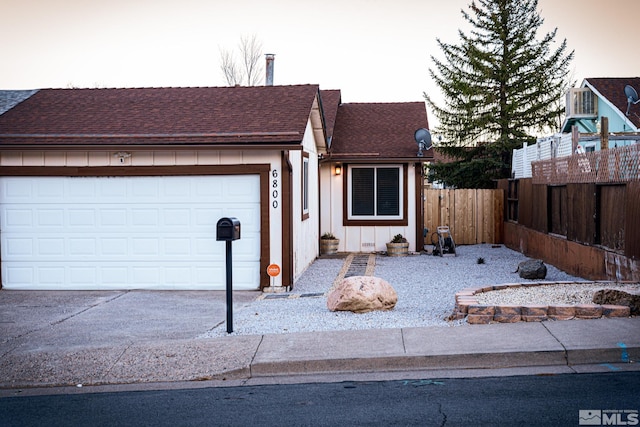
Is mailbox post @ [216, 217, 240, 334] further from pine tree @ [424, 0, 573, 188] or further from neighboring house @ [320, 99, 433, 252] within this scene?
pine tree @ [424, 0, 573, 188]

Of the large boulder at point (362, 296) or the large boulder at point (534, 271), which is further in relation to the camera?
the large boulder at point (534, 271)

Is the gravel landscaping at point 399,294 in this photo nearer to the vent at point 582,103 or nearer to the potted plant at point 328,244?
the potted plant at point 328,244

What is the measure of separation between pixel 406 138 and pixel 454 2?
53.0 ft

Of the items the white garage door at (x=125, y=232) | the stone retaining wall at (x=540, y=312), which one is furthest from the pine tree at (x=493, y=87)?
the stone retaining wall at (x=540, y=312)

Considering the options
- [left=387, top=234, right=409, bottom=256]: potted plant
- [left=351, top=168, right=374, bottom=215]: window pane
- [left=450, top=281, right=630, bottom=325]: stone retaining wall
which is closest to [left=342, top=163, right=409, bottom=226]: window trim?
[left=351, top=168, right=374, bottom=215]: window pane

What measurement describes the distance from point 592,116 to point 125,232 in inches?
839

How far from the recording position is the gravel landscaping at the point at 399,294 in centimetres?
955

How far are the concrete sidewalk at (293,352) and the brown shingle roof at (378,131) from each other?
11.2m

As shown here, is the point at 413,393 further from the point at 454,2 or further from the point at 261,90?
the point at 454,2

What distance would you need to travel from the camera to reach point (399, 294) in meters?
12.9

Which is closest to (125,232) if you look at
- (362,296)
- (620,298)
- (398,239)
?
(362,296)

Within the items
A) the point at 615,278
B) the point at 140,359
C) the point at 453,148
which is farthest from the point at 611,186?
the point at 453,148

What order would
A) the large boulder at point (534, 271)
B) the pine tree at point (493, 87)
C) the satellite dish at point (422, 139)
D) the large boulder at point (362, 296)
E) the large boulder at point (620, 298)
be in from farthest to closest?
the pine tree at point (493, 87) → the satellite dish at point (422, 139) → the large boulder at point (534, 271) → the large boulder at point (362, 296) → the large boulder at point (620, 298)

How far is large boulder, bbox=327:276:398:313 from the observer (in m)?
10.2
